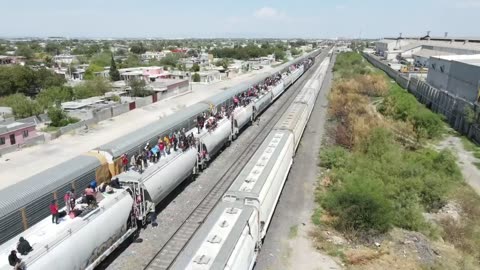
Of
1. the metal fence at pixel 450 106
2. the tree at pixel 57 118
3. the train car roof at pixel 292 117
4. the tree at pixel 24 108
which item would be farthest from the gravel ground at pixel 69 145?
the metal fence at pixel 450 106

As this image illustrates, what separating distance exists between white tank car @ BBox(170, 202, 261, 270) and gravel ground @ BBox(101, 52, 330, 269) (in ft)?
13.7

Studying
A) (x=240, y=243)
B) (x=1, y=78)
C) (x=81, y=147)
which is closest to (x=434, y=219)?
(x=240, y=243)

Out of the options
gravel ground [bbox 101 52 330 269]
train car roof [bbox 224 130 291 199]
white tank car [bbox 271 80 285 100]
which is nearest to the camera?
train car roof [bbox 224 130 291 199]

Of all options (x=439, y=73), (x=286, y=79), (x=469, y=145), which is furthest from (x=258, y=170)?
(x=439, y=73)

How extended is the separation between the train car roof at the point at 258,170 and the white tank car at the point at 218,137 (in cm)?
391

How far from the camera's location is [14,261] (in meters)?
8.68

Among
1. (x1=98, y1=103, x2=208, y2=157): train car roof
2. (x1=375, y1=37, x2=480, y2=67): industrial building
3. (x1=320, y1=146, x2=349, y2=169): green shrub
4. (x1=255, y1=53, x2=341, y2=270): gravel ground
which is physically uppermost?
(x1=375, y1=37, x2=480, y2=67): industrial building

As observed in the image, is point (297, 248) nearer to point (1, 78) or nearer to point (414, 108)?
point (414, 108)

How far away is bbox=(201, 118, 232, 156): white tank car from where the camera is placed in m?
21.5

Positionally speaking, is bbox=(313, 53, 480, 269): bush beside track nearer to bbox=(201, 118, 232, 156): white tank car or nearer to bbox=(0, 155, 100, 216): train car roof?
bbox=(201, 118, 232, 156): white tank car

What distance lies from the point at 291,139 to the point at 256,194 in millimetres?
9043

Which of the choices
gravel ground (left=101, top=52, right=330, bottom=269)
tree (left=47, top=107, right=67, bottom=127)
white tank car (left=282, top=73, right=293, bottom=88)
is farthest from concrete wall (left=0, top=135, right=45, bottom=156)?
white tank car (left=282, top=73, right=293, bottom=88)

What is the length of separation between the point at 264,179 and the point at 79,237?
21.5 ft

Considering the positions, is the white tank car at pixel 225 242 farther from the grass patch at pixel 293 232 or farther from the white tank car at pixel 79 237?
the grass patch at pixel 293 232
